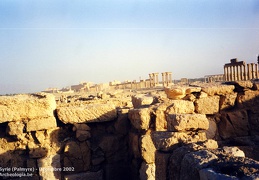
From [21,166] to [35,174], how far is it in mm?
343

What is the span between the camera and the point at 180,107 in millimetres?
4562

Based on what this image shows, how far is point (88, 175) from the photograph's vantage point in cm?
478

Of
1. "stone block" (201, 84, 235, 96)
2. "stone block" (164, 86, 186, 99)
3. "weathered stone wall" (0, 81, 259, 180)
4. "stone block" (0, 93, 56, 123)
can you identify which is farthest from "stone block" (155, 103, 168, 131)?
"stone block" (0, 93, 56, 123)

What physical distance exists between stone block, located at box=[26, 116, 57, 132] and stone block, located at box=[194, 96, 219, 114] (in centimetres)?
299

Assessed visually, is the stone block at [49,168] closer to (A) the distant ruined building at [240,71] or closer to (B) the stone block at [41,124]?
(B) the stone block at [41,124]

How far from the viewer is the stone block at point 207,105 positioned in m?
4.97

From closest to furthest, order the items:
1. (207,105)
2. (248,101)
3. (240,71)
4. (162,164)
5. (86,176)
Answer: (162,164) < (86,176) < (207,105) < (248,101) < (240,71)

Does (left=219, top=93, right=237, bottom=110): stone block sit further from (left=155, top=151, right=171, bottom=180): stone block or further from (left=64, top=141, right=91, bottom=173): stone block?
(left=64, top=141, right=91, bottom=173): stone block

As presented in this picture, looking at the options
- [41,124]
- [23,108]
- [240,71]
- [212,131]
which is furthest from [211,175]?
[240,71]

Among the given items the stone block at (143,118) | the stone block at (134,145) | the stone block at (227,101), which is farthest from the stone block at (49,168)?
the stone block at (227,101)

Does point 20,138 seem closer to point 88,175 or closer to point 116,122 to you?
point 88,175

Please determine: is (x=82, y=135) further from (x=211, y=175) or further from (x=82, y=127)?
(x=211, y=175)

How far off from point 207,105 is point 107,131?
2.26 metres

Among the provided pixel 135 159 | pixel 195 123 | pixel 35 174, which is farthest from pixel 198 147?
pixel 35 174
